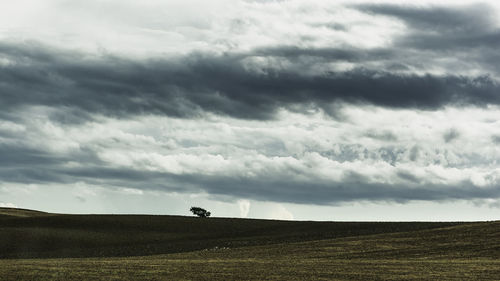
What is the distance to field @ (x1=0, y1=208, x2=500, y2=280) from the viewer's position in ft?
133

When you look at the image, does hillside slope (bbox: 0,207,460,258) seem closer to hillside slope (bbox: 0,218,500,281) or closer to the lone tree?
hillside slope (bbox: 0,218,500,281)

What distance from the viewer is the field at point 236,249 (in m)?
40.6

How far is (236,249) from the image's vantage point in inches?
2657

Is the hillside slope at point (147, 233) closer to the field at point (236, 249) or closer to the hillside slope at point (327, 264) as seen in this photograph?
the field at point (236, 249)

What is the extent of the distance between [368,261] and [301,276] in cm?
1206

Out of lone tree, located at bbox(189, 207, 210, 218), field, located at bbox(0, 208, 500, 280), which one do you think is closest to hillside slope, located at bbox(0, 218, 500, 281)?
field, located at bbox(0, 208, 500, 280)

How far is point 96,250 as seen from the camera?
73812 mm

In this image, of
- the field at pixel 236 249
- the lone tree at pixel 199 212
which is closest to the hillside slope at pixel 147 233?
the field at pixel 236 249

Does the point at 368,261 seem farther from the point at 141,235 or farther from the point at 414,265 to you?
the point at 141,235

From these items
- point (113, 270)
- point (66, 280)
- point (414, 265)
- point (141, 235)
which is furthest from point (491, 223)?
point (66, 280)

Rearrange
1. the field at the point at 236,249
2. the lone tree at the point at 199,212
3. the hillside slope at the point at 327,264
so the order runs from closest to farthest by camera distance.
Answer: the hillside slope at the point at 327,264 < the field at the point at 236,249 < the lone tree at the point at 199,212

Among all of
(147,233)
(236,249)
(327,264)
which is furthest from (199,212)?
(327,264)

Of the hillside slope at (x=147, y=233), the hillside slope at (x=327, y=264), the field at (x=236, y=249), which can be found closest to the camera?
the hillside slope at (x=327, y=264)

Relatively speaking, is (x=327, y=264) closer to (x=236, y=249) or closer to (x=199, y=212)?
(x=236, y=249)
